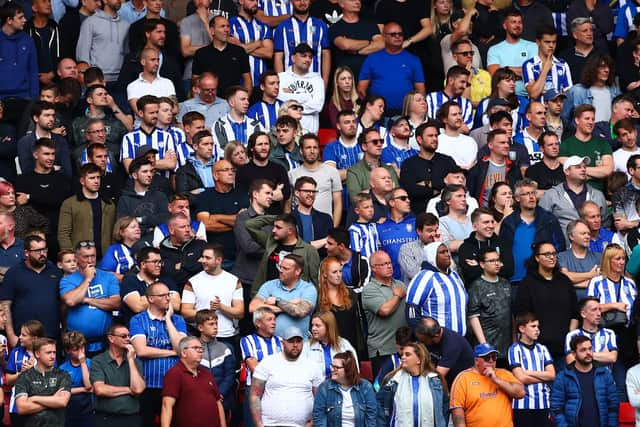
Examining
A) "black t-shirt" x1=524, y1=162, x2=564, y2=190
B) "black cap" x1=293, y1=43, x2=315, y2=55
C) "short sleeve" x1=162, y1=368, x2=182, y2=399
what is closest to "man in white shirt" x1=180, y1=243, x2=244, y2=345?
"short sleeve" x1=162, y1=368, x2=182, y2=399

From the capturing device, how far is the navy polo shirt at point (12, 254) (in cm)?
1550

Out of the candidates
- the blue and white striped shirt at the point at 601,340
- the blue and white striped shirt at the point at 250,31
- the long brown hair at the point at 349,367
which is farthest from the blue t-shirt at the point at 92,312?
the blue and white striped shirt at the point at 250,31

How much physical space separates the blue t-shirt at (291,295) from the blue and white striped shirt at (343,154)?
9.15 feet

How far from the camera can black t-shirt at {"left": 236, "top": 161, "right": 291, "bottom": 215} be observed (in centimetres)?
1658

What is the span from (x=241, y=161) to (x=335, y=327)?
2938 millimetres

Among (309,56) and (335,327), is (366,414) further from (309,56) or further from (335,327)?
(309,56)

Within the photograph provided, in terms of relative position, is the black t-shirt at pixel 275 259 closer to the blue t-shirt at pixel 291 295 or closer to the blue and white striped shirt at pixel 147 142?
the blue t-shirt at pixel 291 295

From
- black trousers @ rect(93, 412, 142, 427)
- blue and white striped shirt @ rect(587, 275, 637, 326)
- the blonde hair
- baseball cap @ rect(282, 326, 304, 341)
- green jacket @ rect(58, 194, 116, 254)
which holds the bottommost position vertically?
black trousers @ rect(93, 412, 142, 427)

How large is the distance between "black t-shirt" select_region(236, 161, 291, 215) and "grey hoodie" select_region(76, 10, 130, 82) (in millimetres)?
3250

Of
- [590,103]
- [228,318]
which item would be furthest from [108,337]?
[590,103]

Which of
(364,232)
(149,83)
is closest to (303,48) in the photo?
(149,83)

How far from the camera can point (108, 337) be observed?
14297 mm

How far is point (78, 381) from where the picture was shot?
46.8 ft

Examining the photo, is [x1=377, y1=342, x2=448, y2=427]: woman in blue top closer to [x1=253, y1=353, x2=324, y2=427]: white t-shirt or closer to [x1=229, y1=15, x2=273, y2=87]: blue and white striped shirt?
[x1=253, y1=353, x2=324, y2=427]: white t-shirt
